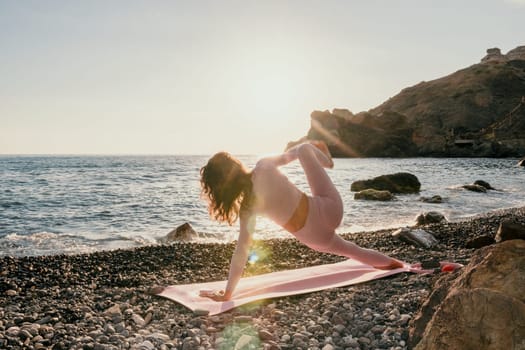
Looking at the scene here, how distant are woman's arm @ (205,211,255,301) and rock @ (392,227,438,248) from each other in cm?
566

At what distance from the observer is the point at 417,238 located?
9.80 m

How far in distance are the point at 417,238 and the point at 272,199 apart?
5.66 meters

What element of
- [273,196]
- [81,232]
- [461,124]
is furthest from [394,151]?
[273,196]

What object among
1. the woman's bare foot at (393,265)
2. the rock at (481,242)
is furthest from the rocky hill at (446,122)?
the woman's bare foot at (393,265)

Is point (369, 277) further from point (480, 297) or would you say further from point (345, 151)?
point (345, 151)

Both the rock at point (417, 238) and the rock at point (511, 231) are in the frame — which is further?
the rock at point (417, 238)

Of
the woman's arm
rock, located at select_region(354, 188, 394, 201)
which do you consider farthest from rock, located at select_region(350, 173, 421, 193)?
the woman's arm

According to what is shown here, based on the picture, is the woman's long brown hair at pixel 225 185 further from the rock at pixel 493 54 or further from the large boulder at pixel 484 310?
the rock at pixel 493 54

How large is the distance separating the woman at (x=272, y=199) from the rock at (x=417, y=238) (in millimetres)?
4114

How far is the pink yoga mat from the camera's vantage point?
17.8 ft

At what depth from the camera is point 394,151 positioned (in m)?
94.9

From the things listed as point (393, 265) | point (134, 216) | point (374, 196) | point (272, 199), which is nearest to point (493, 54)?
point (374, 196)

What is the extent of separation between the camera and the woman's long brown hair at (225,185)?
521cm

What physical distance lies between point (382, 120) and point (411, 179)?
7465 cm
